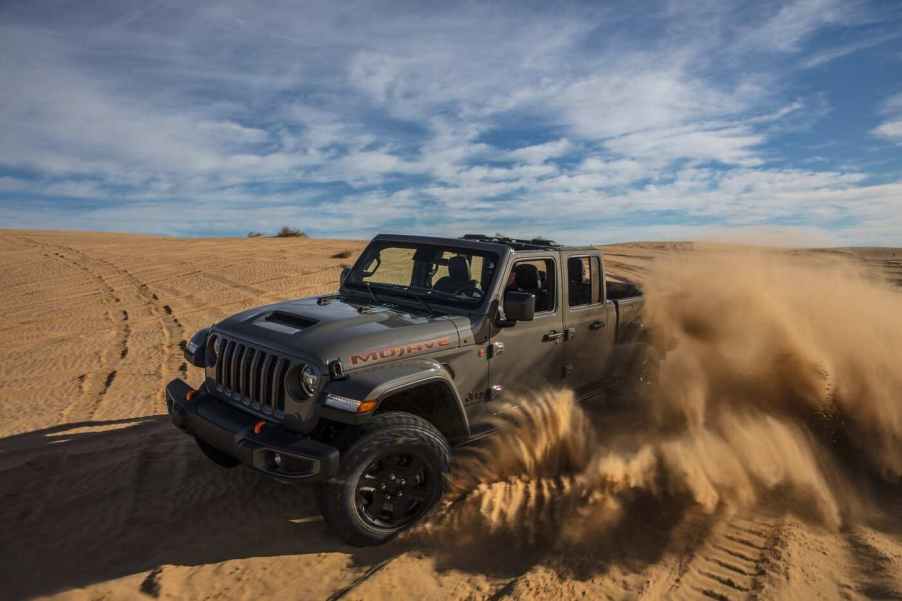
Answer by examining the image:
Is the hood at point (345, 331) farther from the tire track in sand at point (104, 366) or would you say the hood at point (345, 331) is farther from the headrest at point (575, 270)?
the tire track in sand at point (104, 366)

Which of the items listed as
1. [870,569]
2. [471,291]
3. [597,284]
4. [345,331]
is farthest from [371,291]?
[870,569]

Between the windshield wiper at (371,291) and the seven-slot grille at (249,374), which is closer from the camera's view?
the seven-slot grille at (249,374)

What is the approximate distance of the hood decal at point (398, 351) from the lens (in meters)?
3.82

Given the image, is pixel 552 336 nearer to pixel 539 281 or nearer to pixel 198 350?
pixel 539 281

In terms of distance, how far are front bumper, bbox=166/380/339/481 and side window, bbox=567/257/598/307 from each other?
2643 mm

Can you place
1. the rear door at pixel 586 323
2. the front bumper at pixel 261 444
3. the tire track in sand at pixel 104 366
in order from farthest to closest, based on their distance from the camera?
1. the tire track in sand at pixel 104 366
2. the rear door at pixel 586 323
3. the front bumper at pixel 261 444

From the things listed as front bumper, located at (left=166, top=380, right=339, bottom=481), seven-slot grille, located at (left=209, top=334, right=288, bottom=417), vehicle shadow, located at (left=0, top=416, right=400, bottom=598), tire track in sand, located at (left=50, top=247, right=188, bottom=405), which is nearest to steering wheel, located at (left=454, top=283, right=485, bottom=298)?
seven-slot grille, located at (left=209, top=334, right=288, bottom=417)

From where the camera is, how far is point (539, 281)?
5160 mm

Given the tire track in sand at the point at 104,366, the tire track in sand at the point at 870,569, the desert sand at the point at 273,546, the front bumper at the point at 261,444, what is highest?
the front bumper at the point at 261,444

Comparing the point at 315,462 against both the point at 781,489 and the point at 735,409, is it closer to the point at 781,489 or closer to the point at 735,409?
the point at 781,489

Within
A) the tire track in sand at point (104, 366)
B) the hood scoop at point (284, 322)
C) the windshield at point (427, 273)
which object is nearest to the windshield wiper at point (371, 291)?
the windshield at point (427, 273)

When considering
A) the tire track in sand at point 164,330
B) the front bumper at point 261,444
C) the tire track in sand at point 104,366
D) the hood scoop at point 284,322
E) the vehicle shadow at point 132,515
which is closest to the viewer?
the front bumper at point 261,444

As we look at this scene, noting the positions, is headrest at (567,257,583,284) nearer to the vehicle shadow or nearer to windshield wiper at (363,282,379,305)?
windshield wiper at (363,282,379,305)

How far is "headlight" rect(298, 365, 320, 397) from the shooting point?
3.71 m
